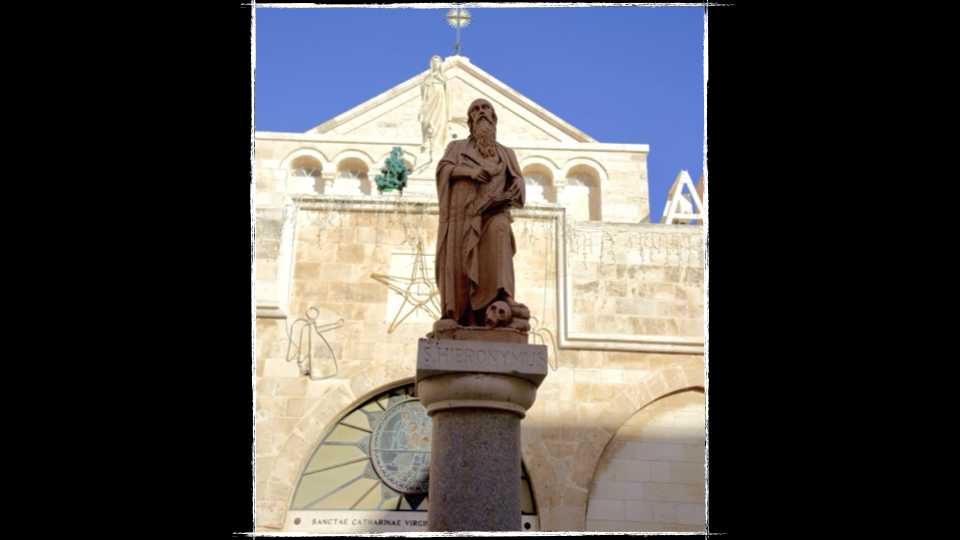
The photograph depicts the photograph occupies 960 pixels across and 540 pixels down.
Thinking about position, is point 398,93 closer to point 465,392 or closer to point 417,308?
point 417,308

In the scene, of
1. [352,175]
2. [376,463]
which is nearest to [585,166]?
[352,175]

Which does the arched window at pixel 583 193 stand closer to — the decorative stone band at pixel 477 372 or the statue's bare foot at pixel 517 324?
the statue's bare foot at pixel 517 324

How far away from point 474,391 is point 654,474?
648 centimetres

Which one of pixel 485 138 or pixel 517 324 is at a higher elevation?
pixel 485 138

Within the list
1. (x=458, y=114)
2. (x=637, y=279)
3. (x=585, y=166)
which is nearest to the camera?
(x=637, y=279)

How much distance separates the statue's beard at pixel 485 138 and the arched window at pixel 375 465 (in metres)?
5.77

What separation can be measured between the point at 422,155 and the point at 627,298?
428cm

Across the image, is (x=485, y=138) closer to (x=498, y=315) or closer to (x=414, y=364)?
(x=498, y=315)

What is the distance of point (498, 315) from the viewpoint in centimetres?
528

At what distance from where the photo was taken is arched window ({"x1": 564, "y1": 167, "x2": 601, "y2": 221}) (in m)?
17.0

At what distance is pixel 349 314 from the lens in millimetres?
11297

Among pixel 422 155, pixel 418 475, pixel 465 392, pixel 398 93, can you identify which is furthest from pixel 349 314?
pixel 398 93

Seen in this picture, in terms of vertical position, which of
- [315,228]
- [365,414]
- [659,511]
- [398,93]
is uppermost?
[398,93]

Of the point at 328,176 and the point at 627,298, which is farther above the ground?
the point at 328,176
